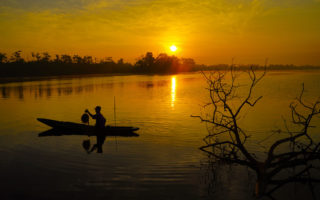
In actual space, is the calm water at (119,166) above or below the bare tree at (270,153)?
below

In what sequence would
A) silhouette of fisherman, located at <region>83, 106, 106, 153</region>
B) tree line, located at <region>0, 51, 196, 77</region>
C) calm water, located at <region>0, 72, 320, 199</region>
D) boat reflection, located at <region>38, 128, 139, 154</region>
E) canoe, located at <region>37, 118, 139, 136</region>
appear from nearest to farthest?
calm water, located at <region>0, 72, 320, 199</region>
boat reflection, located at <region>38, 128, 139, 154</region>
silhouette of fisherman, located at <region>83, 106, 106, 153</region>
canoe, located at <region>37, 118, 139, 136</region>
tree line, located at <region>0, 51, 196, 77</region>

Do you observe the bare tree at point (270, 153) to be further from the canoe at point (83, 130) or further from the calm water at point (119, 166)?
the canoe at point (83, 130)

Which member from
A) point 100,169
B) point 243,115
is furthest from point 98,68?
point 100,169

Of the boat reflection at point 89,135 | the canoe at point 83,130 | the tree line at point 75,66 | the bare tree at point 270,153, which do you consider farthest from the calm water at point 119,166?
the tree line at point 75,66

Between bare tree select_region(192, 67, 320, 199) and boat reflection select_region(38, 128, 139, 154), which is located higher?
bare tree select_region(192, 67, 320, 199)

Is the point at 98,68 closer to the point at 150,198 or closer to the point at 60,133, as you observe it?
the point at 60,133

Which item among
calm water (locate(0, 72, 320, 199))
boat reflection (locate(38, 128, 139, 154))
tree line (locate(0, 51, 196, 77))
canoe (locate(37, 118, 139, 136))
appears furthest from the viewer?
tree line (locate(0, 51, 196, 77))

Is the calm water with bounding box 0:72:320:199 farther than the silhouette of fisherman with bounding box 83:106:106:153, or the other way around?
the silhouette of fisherman with bounding box 83:106:106:153

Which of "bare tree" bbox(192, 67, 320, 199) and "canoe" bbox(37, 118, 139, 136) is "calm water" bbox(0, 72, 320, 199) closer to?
"canoe" bbox(37, 118, 139, 136)

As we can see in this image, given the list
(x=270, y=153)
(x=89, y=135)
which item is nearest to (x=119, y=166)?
(x=89, y=135)

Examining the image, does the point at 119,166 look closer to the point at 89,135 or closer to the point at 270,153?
the point at 89,135

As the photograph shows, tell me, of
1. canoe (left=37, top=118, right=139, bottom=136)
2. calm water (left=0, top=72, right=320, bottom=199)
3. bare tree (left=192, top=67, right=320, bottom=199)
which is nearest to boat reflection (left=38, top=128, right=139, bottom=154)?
canoe (left=37, top=118, right=139, bottom=136)

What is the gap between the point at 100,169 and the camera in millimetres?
8773

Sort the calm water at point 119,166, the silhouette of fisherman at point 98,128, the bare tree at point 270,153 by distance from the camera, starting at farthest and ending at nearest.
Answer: the silhouette of fisherman at point 98,128 < the calm water at point 119,166 < the bare tree at point 270,153
